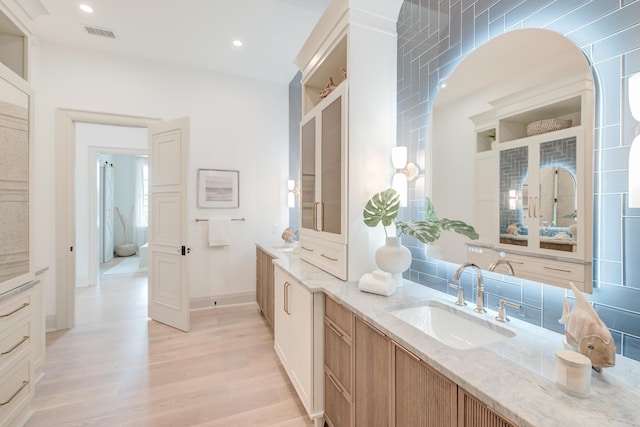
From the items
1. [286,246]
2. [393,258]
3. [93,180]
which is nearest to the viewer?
[393,258]

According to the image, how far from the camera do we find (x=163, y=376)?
2301 mm

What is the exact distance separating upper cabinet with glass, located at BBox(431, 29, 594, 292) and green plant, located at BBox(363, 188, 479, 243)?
0.36ft

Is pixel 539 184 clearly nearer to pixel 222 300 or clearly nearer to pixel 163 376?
pixel 163 376

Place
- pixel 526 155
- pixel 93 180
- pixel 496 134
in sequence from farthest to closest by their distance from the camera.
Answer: pixel 93 180
pixel 496 134
pixel 526 155

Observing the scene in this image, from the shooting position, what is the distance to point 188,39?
3078 millimetres

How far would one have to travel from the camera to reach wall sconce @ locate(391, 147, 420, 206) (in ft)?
6.02

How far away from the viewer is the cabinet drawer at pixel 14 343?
158cm

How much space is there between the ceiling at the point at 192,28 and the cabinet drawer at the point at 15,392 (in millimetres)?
2648

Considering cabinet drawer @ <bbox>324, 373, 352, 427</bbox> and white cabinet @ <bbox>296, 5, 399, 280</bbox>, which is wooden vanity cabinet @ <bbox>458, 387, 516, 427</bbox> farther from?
white cabinet @ <bbox>296, 5, 399, 280</bbox>

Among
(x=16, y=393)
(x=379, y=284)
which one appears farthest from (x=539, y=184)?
(x=16, y=393)

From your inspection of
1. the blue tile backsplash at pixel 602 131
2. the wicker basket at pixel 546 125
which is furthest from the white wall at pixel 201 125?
the wicker basket at pixel 546 125

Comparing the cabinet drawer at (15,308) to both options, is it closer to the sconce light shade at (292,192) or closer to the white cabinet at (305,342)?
the white cabinet at (305,342)

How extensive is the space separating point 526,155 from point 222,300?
147 inches

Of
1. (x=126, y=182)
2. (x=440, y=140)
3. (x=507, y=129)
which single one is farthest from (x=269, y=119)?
(x=126, y=182)
